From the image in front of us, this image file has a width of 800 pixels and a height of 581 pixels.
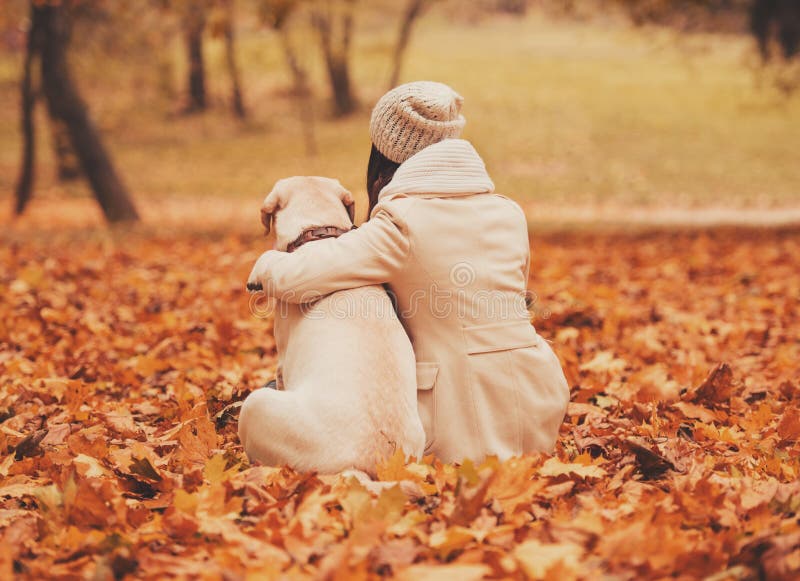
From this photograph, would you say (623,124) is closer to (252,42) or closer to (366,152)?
(366,152)

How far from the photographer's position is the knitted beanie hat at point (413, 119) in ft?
10.3

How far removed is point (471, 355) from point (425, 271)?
1.11 feet

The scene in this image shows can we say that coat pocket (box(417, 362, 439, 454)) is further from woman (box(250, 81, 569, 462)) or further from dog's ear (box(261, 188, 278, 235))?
dog's ear (box(261, 188, 278, 235))

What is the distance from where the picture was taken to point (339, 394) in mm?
2826

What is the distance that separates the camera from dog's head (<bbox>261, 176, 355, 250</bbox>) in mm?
3164

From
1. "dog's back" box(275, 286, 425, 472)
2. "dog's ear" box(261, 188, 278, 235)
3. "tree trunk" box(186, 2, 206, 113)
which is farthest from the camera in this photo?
"tree trunk" box(186, 2, 206, 113)

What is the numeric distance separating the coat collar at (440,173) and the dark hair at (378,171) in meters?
0.23

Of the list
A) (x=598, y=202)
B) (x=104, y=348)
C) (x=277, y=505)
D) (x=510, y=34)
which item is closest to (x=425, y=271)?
(x=277, y=505)

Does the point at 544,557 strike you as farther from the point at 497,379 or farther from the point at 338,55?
the point at 338,55

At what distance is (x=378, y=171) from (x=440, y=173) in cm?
40

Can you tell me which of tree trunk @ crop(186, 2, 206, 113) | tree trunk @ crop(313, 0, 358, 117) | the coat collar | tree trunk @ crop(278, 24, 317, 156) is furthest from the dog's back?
tree trunk @ crop(186, 2, 206, 113)

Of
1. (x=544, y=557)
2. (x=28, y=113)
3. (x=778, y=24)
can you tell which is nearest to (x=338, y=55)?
(x=28, y=113)

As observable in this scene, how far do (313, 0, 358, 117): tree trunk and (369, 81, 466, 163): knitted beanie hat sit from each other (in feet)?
72.0

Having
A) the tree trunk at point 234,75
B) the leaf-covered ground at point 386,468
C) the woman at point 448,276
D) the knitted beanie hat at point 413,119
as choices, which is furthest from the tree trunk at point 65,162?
the woman at point 448,276
